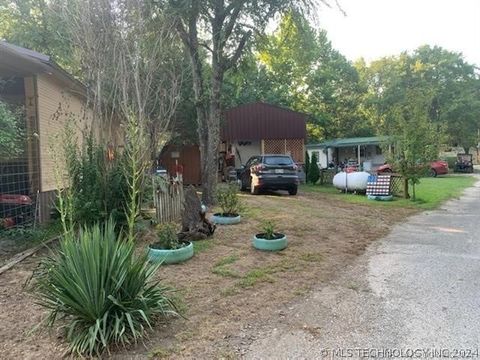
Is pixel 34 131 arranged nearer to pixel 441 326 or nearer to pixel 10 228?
pixel 10 228

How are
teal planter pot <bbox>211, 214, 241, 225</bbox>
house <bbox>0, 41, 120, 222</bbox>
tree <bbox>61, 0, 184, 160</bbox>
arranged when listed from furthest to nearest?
1. teal planter pot <bbox>211, 214, 241, 225</bbox>
2. house <bbox>0, 41, 120, 222</bbox>
3. tree <bbox>61, 0, 184, 160</bbox>

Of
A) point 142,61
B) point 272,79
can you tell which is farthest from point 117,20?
point 272,79

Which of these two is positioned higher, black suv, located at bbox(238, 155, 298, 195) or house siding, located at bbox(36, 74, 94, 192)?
house siding, located at bbox(36, 74, 94, 192)

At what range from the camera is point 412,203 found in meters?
13.1

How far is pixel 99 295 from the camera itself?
338 cm

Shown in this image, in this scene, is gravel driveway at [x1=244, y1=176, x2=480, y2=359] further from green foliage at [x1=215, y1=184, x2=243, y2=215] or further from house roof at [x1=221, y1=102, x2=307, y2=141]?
house roof at [x1=221, y1=102, x2=307, y2=141]

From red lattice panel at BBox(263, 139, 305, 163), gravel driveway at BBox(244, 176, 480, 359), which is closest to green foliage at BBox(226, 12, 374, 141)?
red lattice panel at BBox(263, 139, 305, 163)

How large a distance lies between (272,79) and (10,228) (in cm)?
3181

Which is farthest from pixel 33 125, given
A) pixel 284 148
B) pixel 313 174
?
pixel 284 148

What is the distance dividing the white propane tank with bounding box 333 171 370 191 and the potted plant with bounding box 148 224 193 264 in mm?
11704

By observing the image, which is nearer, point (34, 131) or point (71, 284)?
point (71, 284)

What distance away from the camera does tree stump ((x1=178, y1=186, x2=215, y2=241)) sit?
6.71 meters

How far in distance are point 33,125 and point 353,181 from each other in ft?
39.3

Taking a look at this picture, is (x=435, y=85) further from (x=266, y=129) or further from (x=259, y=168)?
(x=259, y=168)
